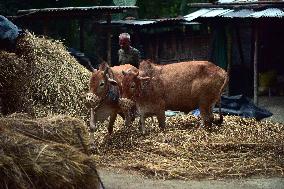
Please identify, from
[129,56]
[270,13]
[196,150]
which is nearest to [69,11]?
[129,56]

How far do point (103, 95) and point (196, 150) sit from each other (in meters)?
1.75

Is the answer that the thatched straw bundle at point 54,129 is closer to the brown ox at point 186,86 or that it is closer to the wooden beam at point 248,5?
the brown ox at point 186,86

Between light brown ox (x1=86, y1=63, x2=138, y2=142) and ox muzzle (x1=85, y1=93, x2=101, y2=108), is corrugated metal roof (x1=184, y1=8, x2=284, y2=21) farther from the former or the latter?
ox muzzle (x1=85, y1=93, x2=101, y2=108)

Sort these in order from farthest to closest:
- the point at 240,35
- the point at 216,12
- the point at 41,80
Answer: the point at 240,35, the point at 216,12, the point at 41,80

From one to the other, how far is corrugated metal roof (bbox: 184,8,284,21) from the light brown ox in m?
5.12

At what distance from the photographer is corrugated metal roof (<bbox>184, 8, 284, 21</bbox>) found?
12453mm

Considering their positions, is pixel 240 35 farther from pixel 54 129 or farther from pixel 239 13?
pixel 54 129

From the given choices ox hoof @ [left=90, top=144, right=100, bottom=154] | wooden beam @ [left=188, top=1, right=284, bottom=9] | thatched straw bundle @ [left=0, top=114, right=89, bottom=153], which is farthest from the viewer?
wooden beam @ [left=188, top=1, right=284, bottom=9]

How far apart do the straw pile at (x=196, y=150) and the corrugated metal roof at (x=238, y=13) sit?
3.48 meters

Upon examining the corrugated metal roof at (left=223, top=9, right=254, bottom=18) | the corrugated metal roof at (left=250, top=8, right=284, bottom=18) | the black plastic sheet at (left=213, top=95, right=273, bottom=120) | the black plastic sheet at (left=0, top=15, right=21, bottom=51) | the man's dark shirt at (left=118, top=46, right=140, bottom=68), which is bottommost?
the black plastic sheet at (left=213, top=95, right=273, bottom=120)

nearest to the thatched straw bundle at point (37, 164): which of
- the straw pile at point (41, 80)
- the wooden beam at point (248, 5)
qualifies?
the straw pile at point (41, 80)

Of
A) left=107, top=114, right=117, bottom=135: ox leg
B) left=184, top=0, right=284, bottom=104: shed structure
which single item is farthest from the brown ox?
left=184, top=0, right=284, bottom=104: shed structure

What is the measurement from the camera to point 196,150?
8141mm

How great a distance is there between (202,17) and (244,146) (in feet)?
22.6
